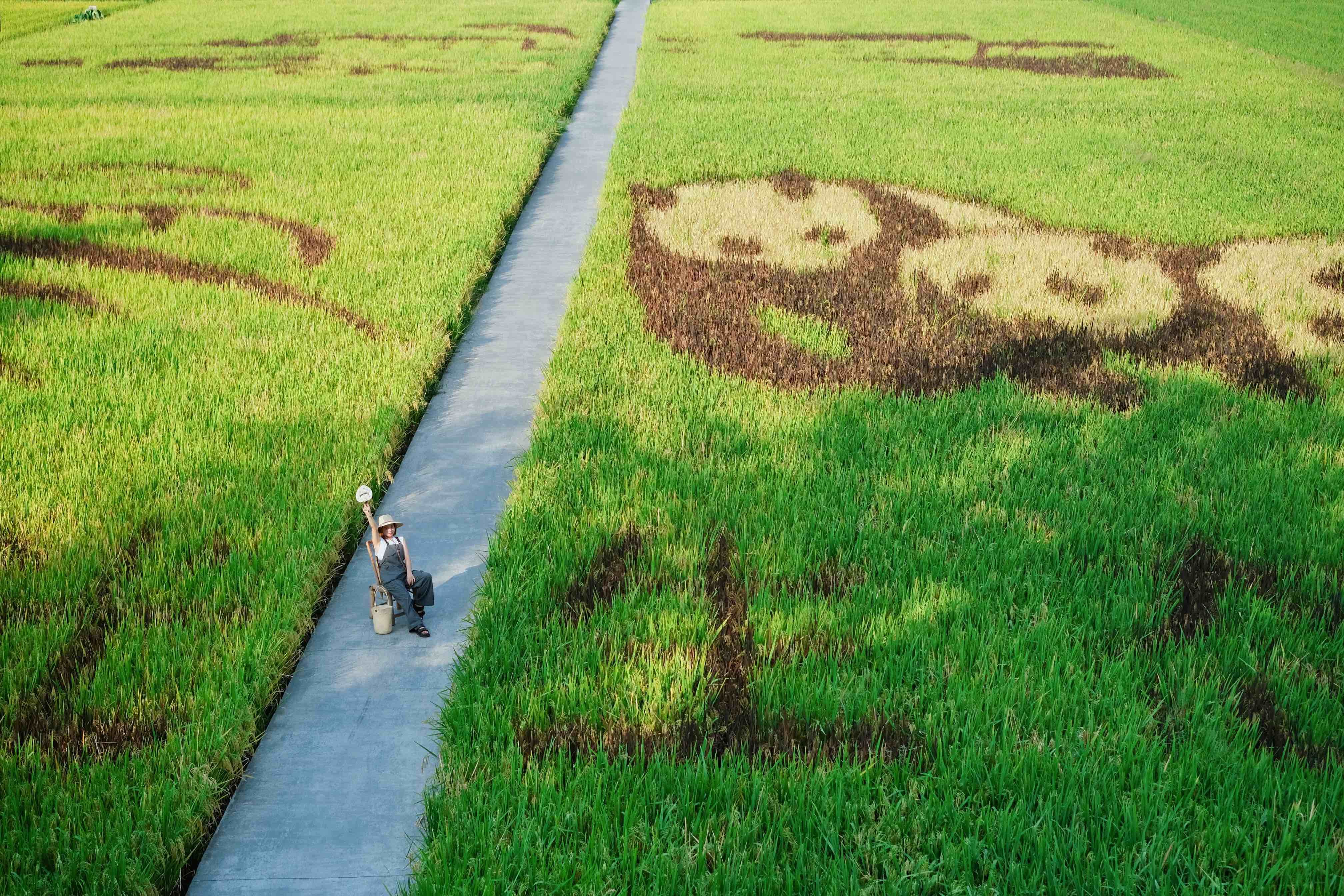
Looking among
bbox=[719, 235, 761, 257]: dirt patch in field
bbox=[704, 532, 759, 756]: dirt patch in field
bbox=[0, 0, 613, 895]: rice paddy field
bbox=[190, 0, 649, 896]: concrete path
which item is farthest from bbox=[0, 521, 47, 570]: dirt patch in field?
bbox=[719, 235, 761, 257]: dirt patch in field

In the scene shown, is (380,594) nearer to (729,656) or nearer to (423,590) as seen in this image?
(423,590)

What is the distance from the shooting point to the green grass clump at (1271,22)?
22.3m

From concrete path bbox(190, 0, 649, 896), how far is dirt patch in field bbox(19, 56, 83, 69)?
15.6 m

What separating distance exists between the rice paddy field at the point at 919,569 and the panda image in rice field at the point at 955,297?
4 cm

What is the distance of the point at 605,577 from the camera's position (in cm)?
419

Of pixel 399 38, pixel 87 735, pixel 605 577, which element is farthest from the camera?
pixel 399 38

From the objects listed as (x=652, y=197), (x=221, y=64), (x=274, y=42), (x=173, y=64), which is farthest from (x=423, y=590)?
(x=274, y=42)

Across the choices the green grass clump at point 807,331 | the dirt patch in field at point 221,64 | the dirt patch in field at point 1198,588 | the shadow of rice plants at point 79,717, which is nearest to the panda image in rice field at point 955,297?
the green grass clump at point 807,331

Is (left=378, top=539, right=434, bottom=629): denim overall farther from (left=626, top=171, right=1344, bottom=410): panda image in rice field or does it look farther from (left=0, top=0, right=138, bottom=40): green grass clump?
(left=0, top=0, right=138, bottom=40): green grass clump

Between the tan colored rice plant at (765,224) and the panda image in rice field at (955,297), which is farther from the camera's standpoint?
the tan colored rice plant at (765,224)

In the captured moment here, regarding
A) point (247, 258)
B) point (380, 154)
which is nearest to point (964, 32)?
point (380, 154)

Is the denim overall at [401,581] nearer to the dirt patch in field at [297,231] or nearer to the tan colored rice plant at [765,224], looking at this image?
the dirt patch in field at [297,231]

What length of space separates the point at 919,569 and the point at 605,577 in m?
1.32

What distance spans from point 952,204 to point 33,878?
956cm
